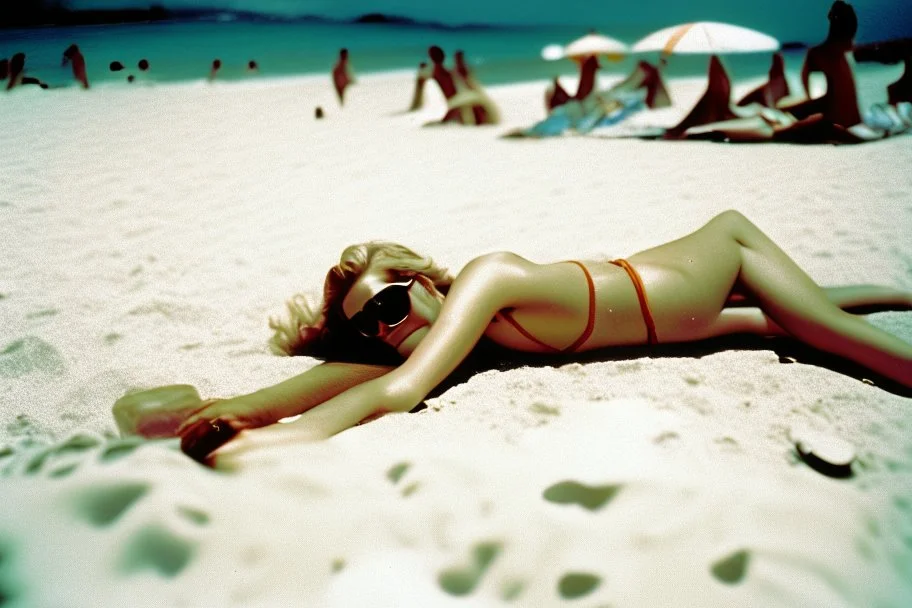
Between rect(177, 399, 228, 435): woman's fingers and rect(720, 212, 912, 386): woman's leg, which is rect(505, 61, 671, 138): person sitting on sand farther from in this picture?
rect(177, 399, 228, 435): woman's fingers

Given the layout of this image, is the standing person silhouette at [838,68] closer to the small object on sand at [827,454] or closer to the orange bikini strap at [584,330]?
the orange bikini strap at [584,330]

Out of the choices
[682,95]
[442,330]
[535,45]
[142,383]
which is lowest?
[142,383]

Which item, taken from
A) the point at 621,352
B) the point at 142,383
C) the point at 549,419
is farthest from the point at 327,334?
the point at 621,352

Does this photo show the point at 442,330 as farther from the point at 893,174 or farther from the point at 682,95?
the point at 682,95

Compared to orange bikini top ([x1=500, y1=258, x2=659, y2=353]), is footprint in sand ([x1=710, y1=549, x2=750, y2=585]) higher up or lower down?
lower down

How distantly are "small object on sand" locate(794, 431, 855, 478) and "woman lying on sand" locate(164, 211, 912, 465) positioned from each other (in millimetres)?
614

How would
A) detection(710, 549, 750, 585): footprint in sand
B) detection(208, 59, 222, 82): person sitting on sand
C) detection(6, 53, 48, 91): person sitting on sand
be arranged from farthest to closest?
1. detection(208, 59, 222, 82): person sitting on sand
2. detection(6, 53, 48, 91): person sitting on sand
3. detection(710, 549, 750, 585): footprint in sand

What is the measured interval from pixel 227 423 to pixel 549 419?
3.17 feet

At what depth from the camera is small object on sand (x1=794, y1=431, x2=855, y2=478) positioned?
1576 millimetres

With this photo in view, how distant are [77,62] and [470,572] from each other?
10.9m

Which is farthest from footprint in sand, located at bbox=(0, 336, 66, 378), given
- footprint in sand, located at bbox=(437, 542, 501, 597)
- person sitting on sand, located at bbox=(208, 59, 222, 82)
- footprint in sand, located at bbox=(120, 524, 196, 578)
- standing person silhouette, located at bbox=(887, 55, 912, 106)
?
person sitting on sand, located at bbox=(208, 59, 222, 82)

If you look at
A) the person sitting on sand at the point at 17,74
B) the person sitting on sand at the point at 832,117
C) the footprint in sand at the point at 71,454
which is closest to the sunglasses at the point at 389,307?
the footprint in sand at the point at 71,454

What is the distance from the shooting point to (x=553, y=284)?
2.11 m

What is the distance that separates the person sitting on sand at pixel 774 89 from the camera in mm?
8867
